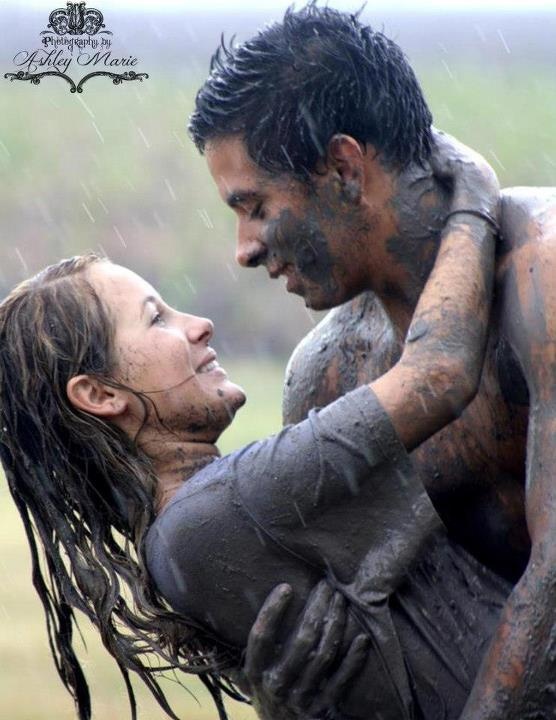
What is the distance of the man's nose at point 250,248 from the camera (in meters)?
2.99

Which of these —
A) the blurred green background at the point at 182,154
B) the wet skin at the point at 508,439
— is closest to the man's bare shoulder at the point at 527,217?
the wet skin at the point at 508,439

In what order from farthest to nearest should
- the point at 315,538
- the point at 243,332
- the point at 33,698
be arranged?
1. the point at 243,332
2. the point at 33,698
3. the point at 315,538

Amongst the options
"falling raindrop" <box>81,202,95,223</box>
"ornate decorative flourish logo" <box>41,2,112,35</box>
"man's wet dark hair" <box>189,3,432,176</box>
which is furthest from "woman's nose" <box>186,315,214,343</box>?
"falling raindrop" <box>81,202,95,223</box>

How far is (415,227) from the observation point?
297 cm

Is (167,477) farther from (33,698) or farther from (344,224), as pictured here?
(33,698)

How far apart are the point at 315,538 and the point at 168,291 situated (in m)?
9.88

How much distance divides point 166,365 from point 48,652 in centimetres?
701

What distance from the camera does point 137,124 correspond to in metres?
14.3

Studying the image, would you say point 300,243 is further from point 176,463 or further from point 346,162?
point 176,463

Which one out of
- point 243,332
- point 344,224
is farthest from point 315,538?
point 243,332

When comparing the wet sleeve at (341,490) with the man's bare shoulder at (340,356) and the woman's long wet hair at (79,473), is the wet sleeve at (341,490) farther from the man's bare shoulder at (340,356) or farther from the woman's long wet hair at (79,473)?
the man's bare shoulder at (340,356)

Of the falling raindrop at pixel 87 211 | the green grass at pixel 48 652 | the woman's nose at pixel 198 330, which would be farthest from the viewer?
the falling raindrop at pixel 87 211

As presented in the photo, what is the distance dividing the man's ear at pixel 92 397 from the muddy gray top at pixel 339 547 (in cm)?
24

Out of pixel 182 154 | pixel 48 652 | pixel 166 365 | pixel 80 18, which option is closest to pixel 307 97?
pixel 166 365
